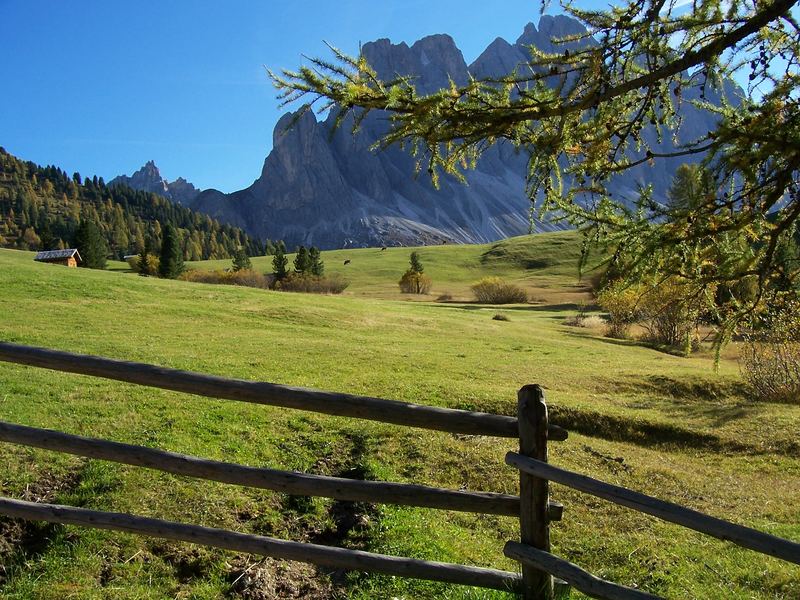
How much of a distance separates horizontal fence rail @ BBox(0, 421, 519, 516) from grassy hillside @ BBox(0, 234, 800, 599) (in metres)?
0.90

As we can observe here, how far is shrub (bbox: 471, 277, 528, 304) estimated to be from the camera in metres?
76.1

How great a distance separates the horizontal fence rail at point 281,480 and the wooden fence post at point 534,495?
0.63 ft

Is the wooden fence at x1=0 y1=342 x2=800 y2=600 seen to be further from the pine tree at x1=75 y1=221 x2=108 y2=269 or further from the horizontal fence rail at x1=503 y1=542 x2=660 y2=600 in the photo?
the pine tree at x1=75 y1=221 x2=108 y2=269

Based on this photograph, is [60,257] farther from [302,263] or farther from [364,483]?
[364,483]

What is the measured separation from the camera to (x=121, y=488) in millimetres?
6957

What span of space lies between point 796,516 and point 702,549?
297 cm

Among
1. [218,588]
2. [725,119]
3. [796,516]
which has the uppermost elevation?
[725,119]

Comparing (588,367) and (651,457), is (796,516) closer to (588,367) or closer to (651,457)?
(651,457)

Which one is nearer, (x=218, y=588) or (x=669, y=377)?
(x=218, y=588)

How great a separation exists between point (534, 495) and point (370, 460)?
17.0 ft

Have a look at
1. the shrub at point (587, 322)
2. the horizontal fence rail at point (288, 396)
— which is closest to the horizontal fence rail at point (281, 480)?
the horizontal fence rail at point (288, 396)

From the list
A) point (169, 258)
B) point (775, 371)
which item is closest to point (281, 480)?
point (775, 371)

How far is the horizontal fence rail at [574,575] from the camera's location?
4059mm

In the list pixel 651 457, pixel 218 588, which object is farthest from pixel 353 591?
pixel 651 457
